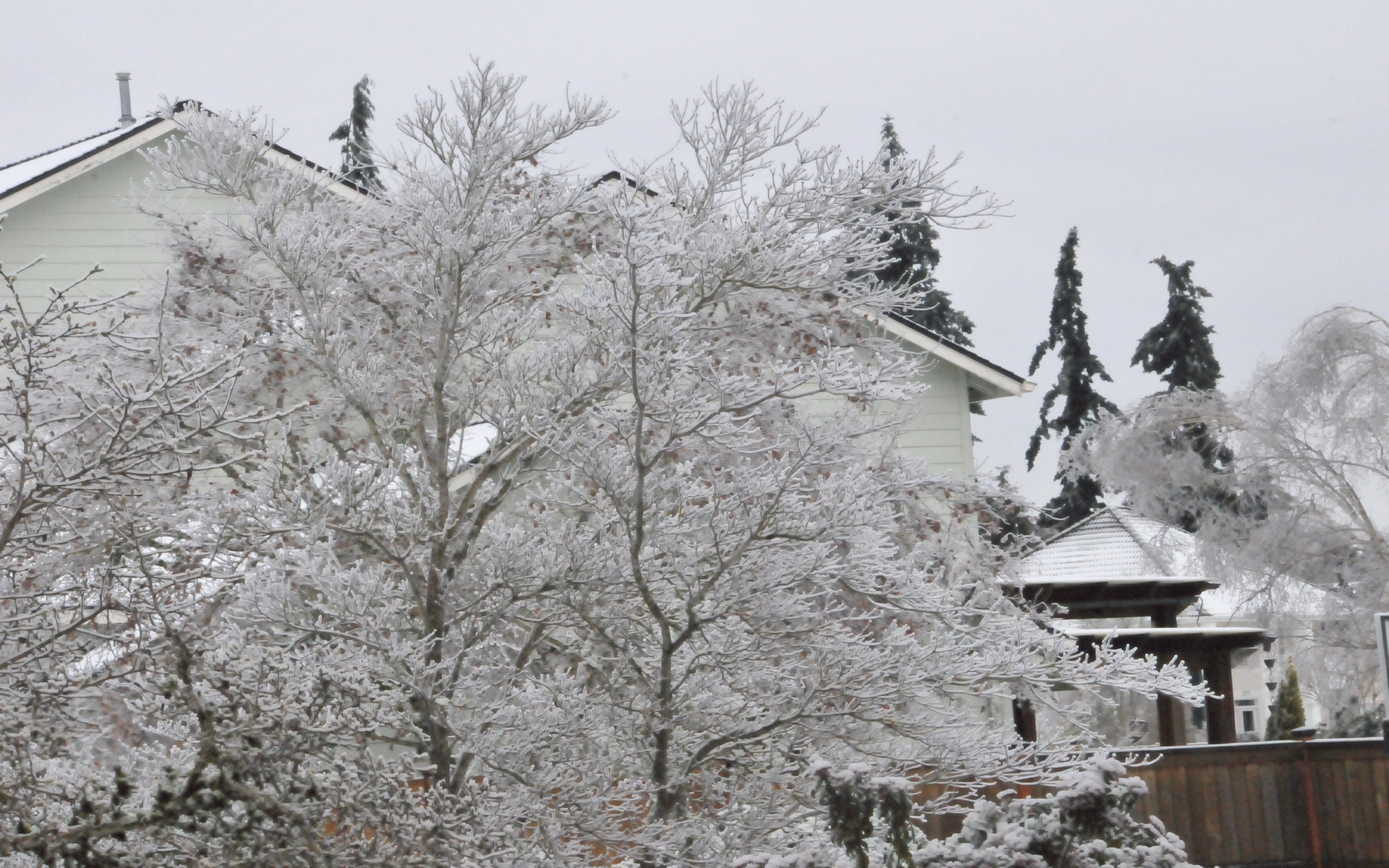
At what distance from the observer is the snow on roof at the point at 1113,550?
896 inches

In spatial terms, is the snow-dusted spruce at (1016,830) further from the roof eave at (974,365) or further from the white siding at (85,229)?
the roof eave at (974,365)

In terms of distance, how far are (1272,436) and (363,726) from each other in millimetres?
23874

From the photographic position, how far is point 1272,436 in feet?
87.1

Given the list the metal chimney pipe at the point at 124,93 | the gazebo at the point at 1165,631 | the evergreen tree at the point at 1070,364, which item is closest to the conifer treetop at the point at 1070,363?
the evergreen tree at the point at 1070,364

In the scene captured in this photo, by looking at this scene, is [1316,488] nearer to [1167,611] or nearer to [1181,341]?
[1167,611]

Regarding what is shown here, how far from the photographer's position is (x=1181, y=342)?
128 ft

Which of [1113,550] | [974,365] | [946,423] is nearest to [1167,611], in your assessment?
[946,423]

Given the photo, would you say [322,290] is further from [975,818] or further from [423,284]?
[975,818]

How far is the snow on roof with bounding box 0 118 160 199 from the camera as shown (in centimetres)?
1497

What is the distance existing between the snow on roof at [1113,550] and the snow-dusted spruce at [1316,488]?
3.81 ft

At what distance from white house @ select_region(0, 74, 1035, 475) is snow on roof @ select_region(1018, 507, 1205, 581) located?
561 centimetres

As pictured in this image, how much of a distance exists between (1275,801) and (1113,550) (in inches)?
322

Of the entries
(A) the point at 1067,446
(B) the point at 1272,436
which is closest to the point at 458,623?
(B) the point at 1272,436

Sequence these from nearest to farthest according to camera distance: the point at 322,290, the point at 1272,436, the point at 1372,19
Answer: the point at 322,290 → the point at 1272,436 → the point at 1372,19
